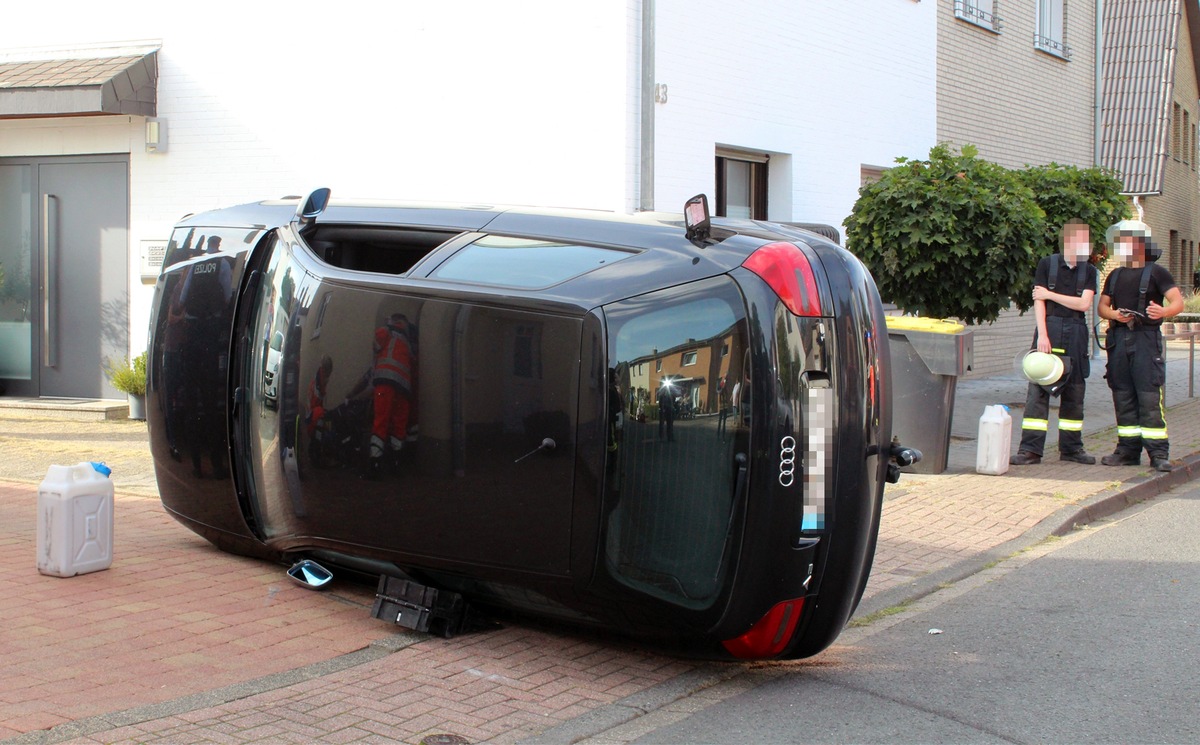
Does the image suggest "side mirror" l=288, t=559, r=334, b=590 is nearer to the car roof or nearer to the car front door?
the car front door

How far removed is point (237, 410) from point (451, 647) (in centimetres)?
156

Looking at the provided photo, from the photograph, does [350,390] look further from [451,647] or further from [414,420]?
[451,647]

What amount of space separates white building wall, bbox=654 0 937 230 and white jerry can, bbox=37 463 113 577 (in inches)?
259

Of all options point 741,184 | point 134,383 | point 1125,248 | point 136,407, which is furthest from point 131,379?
point 1125,248

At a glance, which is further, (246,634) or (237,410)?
(237,410)

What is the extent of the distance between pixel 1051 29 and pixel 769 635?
16917 millimetres

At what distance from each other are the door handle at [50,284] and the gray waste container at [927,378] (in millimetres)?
8721

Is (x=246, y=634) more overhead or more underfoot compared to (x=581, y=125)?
more underfoot

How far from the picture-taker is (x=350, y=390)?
16.4 ft

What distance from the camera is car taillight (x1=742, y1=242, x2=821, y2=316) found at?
171 inches

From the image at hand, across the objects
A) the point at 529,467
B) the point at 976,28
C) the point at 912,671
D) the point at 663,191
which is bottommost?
the point at 912,671

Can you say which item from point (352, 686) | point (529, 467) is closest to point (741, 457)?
point (529, 467)

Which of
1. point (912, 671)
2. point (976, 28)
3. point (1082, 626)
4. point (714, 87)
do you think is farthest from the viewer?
point (976, 28)

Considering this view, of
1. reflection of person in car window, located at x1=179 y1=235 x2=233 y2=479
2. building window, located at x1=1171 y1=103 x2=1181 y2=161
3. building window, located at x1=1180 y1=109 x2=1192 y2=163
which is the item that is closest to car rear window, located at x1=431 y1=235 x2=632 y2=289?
reflection of person in car window, located at x1=179 y1=235 x2=233 y2=479
